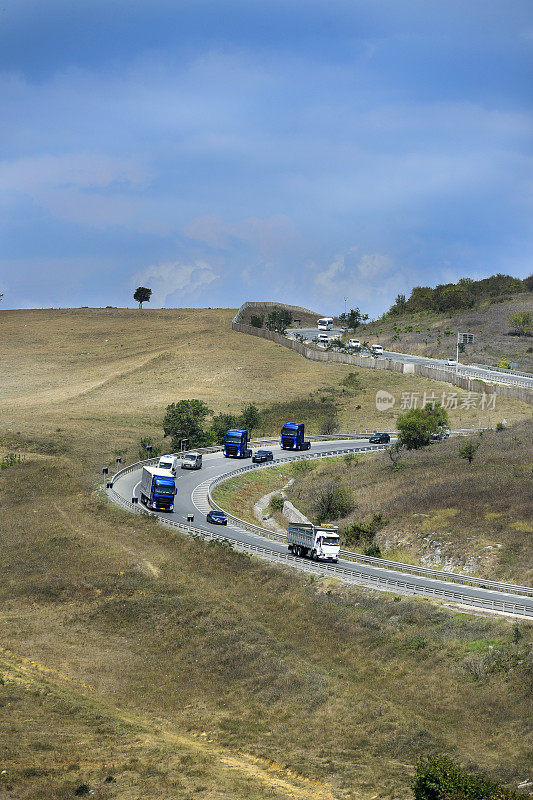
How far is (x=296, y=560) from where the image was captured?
62.4 metres

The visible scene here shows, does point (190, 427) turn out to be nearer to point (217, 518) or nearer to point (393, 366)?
point (217, 518)

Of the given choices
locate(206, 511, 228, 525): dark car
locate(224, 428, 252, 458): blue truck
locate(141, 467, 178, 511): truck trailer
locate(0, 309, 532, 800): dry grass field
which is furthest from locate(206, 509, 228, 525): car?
locate(224, 428, 252, 458): blue truck

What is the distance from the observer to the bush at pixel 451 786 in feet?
99.8

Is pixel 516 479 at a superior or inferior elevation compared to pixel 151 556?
superior

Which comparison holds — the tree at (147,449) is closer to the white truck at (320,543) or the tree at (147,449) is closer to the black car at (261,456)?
the black car at (261,456)

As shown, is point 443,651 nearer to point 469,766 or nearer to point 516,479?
point 469,766

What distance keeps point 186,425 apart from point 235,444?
867cm

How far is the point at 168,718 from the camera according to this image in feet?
137

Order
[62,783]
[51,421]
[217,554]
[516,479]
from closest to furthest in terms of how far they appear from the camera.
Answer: [62,783] → [217,554] → [516,479] → [51,421]

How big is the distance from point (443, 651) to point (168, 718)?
1409 centimetres

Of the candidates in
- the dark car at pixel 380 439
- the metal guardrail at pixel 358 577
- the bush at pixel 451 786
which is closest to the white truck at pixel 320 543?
the metal guardrail at pixel 358 577

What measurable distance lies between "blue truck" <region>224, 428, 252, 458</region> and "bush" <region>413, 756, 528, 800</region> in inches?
2952

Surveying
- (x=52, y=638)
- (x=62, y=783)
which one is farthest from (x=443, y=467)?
(x=62, y=783)

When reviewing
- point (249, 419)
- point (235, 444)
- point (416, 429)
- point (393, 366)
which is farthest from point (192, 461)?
point (393, 366)
